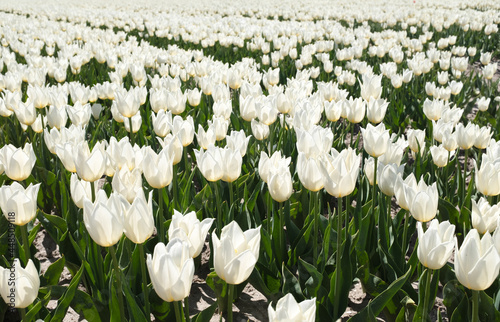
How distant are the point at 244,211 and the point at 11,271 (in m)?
1.17

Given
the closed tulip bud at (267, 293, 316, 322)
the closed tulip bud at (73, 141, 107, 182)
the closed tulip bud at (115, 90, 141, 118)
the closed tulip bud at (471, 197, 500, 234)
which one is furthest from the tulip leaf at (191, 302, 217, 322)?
the closed tulip bud at (115, 90, 141, 118)

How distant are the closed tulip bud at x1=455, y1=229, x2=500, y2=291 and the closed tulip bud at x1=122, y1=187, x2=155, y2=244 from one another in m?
0.88

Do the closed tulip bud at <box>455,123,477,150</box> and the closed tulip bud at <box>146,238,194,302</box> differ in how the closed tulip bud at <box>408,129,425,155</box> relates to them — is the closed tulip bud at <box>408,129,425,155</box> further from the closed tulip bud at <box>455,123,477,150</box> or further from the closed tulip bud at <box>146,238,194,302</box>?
the closed tulip bud at <box>146,238,194,302</box>

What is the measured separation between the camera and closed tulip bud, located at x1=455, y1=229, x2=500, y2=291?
123 centimetres

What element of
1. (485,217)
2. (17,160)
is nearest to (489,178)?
(485,217)

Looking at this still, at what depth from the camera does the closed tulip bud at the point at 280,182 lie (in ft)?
5.90

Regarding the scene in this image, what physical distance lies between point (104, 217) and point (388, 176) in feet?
3.87

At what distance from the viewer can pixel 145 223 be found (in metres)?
1.39

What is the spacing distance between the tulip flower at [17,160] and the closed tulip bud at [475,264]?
5.73 feet

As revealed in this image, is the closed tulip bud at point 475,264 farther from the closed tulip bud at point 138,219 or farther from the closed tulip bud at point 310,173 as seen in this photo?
the closed tulip bud at point 138,219

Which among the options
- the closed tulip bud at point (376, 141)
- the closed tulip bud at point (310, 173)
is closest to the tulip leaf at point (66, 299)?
the closed tulip bud at point (310, 173)

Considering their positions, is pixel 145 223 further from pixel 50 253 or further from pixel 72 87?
pixel 72 87

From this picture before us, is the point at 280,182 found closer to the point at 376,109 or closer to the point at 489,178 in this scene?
the point at 489,178

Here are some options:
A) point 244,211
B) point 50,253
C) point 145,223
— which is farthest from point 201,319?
point 50,253
